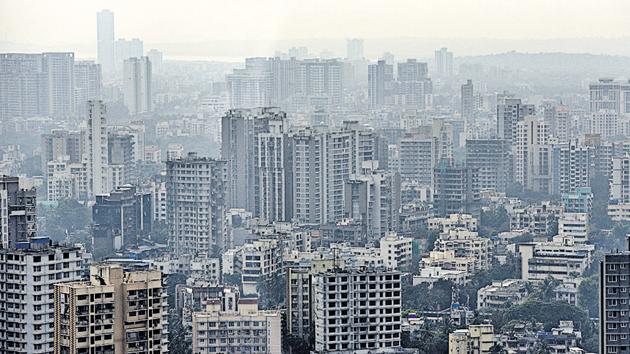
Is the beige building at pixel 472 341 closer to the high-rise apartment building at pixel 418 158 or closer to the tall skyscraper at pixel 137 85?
the tall skyscraper at pixel 137 85

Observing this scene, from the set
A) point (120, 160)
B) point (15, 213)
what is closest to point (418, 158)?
point (120, 160)

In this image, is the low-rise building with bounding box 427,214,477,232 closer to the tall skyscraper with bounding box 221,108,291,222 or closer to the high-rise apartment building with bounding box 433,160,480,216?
the high-rise apartment building with bounding box 433,160,480,216

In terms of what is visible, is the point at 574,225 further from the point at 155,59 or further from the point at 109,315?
the point at 109,315

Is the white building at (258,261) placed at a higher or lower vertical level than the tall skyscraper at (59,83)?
lower

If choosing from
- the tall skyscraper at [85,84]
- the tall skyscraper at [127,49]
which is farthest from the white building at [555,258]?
the tall skyscraper at [85,84]

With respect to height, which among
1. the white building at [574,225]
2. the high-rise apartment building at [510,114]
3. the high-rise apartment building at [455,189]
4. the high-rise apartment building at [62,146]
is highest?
the high-rise apartment building at [510,114]

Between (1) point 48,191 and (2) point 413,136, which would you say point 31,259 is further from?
(2) point 413,136

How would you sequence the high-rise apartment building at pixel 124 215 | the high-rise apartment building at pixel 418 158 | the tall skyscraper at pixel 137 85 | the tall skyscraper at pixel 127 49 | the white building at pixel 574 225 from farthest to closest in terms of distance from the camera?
the high-rise apartment building at pixel 418 158
the tall skyscraper at pixel 137 85
the tall skyscraper at pixel 127 49
the white building at pixel 574 225
the high-rise apartment building at pixel 124 215
